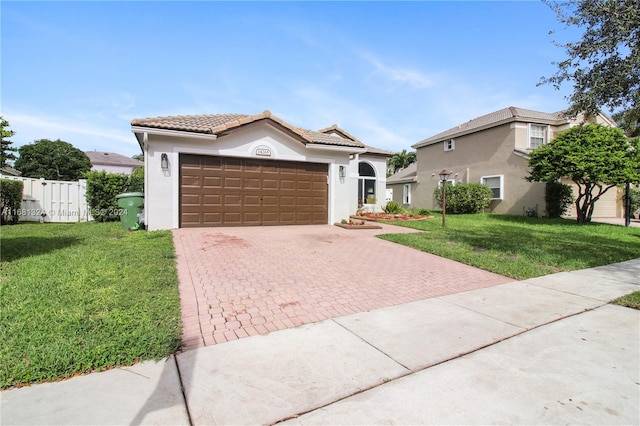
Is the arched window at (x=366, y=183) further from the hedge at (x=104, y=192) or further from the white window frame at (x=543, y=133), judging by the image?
the hedge at (x=104, y=192)

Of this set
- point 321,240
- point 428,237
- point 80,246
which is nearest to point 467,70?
point 428,237

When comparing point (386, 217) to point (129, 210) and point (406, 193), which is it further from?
point (406, 193)

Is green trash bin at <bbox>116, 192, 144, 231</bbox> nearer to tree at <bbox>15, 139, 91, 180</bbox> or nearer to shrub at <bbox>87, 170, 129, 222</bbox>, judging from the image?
shrub at <bbox>87, 170, 129, 222</bbox>

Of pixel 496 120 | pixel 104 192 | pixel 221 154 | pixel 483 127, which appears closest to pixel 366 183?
pixel 483 127

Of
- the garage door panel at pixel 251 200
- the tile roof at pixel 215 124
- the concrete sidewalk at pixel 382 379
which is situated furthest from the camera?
the garage door panel at pixel 251 200

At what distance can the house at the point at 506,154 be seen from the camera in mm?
19062

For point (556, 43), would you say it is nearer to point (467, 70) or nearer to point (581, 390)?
point (467, 70)

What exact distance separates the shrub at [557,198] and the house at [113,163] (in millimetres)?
51304

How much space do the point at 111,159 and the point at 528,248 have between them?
59.0 m

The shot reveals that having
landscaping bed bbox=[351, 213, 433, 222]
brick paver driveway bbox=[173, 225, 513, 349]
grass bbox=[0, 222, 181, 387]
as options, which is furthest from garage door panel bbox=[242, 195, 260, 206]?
landscaping bed bbox=[351, 213, 433, 222]

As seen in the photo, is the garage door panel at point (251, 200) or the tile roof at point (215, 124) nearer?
the tile roof at point (215, 124)

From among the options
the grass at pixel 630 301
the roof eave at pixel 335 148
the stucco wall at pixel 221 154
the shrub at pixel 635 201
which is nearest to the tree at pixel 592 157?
the roof eave at pixel 335 148

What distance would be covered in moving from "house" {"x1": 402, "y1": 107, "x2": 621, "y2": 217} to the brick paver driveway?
1447 centimetres

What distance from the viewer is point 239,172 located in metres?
11.6
